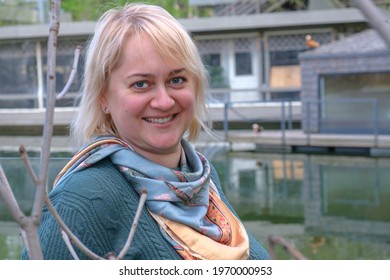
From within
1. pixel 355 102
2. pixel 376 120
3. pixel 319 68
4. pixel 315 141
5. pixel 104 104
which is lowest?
pixel 315 141

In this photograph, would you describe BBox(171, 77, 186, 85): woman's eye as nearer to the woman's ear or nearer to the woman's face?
the woman's face

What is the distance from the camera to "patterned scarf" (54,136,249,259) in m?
0.89

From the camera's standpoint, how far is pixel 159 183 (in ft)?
2.94

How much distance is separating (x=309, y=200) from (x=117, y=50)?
15.6ft

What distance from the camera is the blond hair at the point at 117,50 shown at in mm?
887

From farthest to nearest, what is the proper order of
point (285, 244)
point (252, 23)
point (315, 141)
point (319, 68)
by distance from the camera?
point (252, 23), point (319, 68), point (315, 141), point (285, 244)

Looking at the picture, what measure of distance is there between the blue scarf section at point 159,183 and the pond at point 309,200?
1843 mm

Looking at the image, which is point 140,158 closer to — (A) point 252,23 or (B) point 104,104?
(B) point 104,104

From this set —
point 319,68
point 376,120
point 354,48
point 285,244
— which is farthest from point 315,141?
point 285,244

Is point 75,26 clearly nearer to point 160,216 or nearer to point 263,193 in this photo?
point 263,193

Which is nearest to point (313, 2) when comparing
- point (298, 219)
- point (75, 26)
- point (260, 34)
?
point (260, 34)

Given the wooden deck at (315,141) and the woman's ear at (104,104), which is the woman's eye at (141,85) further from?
the wooden deck at (315,141)

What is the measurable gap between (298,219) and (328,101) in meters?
4.50

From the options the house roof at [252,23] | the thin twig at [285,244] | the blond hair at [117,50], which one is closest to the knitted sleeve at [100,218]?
the blond hair at [117,50]
